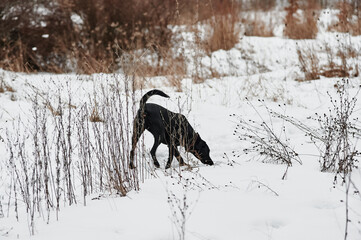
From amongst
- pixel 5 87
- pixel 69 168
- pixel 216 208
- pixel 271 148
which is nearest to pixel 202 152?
pixel 271 148

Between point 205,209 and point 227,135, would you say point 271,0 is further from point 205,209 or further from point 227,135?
point 205,209

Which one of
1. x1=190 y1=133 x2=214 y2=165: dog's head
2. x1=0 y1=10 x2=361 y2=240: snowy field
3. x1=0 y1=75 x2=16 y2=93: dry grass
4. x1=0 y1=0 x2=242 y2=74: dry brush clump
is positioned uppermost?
x1=0 y1=0 x2=242 y2=74: dry brush clump

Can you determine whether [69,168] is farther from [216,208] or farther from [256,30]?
[256,30]

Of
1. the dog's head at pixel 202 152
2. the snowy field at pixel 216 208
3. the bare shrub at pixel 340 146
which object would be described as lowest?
the snowy field at pixel 216 208

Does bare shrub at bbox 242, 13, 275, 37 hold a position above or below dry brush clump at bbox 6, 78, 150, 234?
above

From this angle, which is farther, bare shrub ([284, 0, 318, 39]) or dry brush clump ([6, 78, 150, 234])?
bare shrub ([284, 0, 318, 39])

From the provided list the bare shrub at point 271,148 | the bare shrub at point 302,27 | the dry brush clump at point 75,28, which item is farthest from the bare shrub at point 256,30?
the bare shrub at point 271,148

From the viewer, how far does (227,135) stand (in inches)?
183

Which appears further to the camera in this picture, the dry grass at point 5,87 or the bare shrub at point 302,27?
the bare shrub at point 302,27

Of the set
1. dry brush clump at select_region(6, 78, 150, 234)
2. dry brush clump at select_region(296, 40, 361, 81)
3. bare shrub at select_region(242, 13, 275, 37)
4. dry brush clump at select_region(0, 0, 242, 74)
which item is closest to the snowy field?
dry brush clump at select_region(6, 78, 150, 234)

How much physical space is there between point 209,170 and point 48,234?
151 centimetres

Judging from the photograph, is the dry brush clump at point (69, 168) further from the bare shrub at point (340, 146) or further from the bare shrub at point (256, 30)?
the bare shrub at point (256, 30)

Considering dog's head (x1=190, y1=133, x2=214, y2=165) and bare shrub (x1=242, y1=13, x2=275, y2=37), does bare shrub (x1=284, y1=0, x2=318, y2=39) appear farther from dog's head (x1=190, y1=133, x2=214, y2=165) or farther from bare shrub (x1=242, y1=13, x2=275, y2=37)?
dog's head (x1=190, y1=133, x2=214, y2=165)

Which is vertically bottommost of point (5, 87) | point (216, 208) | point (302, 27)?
point (216, 208)
